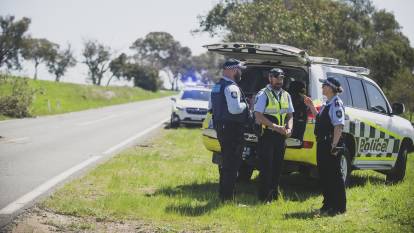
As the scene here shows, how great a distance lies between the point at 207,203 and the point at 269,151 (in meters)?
1.10

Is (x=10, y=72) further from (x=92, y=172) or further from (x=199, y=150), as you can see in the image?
(x=92, y=172)

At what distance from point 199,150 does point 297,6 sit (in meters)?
23.2

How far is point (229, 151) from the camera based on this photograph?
23.7 feet

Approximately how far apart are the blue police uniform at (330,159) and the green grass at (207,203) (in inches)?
8.4

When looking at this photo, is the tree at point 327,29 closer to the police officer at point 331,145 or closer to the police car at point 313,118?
the police car at point 313,118

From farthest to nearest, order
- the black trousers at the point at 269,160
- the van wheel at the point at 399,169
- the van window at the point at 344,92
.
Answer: the van wheel at the point at 399,169, the van window at the point at 344,92, the black trousers at the point at 269,160

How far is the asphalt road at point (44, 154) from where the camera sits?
7.57 meters

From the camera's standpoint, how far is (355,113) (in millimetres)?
8352

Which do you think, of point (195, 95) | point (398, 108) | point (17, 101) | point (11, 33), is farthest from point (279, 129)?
point (11, 33)

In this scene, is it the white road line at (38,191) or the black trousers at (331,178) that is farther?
the black trousers at (331,178)

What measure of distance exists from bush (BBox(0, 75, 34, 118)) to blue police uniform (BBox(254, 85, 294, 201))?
2011 cm

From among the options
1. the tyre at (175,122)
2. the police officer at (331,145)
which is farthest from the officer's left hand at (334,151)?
the tyre at (175,122)

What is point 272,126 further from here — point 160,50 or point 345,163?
point 160,50

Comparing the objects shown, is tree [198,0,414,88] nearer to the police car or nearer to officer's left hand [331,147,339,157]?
the police car
